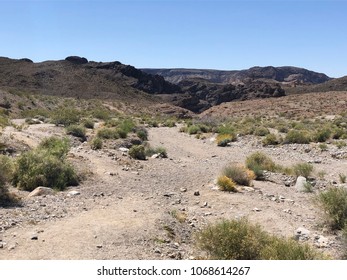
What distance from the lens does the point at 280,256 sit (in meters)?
6.09

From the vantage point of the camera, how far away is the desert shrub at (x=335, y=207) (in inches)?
341

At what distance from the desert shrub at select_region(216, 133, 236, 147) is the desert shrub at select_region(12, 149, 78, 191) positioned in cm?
1407

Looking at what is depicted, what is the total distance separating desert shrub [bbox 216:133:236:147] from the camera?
81.8 feet

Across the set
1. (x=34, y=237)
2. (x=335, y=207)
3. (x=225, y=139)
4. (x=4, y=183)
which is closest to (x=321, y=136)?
(x=225, y=139)

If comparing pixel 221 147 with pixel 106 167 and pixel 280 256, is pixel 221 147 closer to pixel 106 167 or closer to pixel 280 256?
pixel 106 167

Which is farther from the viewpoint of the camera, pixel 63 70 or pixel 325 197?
pixel 63 70

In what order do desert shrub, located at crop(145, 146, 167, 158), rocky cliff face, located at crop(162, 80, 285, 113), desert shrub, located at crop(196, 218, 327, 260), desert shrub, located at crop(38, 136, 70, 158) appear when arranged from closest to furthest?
1. desert shrub, located at crop(196, 218, 327, 260)
2. desert shrub, located at crop(38, 136, 70, 158)
3. desert shrub, located at crop(145, 146, 167, 158)
4. rocky cliff face, located at crop(162, 80, 285, 113)

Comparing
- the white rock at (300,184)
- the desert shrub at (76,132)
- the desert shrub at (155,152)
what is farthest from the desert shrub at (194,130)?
the white rock at (300,184)

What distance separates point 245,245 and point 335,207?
11.2 feet

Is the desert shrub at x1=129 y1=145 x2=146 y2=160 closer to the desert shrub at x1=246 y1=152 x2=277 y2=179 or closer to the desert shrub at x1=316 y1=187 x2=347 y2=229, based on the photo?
the desert shrub at x1=246 y1=152 x2=277 y2=179

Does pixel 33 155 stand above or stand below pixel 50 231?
above

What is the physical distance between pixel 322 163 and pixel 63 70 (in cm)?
8247

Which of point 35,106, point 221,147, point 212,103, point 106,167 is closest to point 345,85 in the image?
point 212,103

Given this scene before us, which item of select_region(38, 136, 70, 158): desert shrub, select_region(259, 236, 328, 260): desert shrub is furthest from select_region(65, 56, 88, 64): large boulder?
select_region(259, 236, 328, 260): desert shrub
